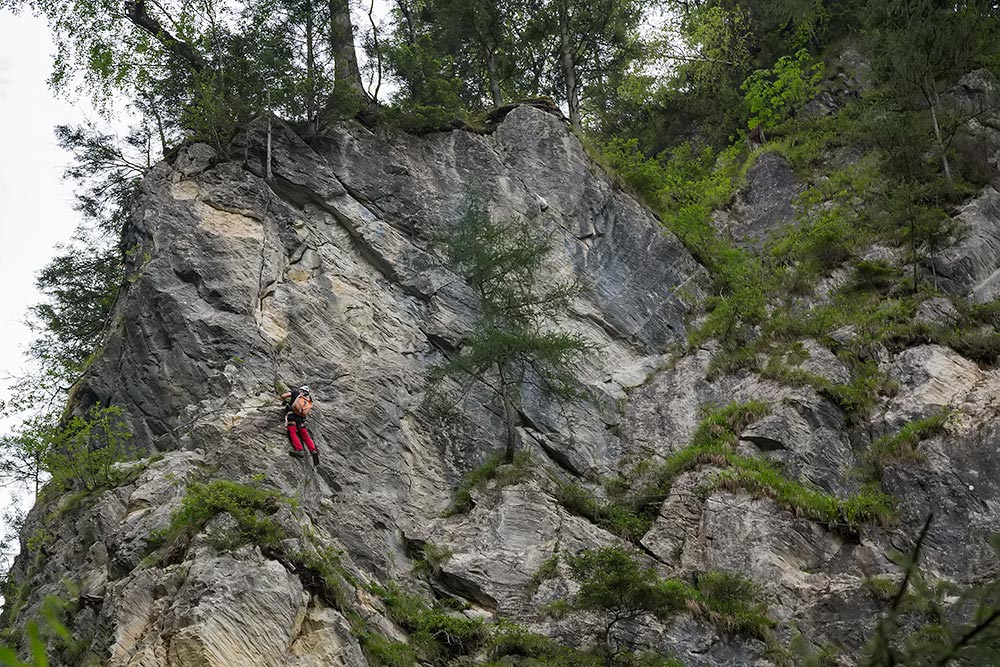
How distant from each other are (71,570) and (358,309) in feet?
24.2

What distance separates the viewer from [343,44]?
2428cm

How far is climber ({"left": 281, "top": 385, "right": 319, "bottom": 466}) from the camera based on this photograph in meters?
14.9

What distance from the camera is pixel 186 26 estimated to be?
22.5m

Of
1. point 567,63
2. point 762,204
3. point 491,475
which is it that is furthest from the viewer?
point 567,63

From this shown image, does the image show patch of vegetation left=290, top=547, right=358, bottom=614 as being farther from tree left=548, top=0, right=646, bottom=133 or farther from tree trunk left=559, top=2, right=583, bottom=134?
tree trunk left=559, top=2, right=583, bottom=134

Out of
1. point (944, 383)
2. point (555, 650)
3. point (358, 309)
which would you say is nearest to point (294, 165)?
point (358, 309)

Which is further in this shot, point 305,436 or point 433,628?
point 305,436

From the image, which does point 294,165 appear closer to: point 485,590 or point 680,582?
point 485,590

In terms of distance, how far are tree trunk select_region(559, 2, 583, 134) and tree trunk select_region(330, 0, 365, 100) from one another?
630cm

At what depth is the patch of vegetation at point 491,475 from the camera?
53.3 feet

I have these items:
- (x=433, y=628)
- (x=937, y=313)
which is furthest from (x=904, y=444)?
(x=433, y=628)

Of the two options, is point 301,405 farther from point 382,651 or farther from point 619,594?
point 619,594

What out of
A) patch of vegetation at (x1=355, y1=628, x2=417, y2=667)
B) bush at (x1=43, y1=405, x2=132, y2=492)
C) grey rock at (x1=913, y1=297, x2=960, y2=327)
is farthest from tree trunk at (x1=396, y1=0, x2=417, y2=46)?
patch of vegetation at (x1=355, y1=628, x2=417, y2=667)

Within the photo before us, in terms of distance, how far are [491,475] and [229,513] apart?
217 inches
